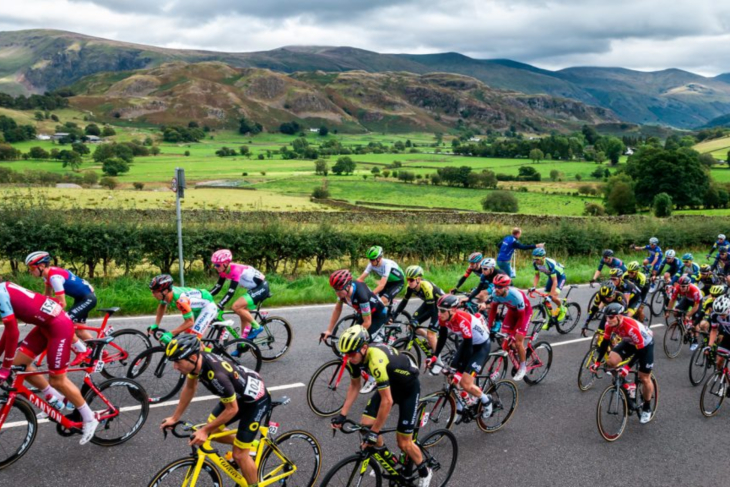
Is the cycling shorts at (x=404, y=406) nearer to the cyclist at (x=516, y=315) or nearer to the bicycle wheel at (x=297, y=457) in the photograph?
the bicycle wheel at (x=297, y=457)

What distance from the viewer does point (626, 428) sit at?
27.3ft

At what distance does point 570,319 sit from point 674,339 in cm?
230

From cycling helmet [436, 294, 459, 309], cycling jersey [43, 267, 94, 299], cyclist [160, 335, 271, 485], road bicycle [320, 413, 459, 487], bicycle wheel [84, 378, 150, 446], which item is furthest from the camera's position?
cycling jersey [43, 267, 94, 299]

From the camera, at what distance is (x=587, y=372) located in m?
9.80

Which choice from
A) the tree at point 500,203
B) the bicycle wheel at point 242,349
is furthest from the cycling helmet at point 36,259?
the tree at point 500,203

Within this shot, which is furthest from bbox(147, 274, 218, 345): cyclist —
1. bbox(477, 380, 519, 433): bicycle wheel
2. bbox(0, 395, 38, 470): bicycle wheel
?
bbox(477, 380, 519, 433): bicycle wheel

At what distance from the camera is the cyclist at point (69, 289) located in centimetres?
786

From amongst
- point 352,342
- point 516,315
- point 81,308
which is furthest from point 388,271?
point 81,308

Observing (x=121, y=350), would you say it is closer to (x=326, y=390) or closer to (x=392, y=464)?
(x=326, y=390)

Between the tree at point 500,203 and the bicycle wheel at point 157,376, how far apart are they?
65.0 metres

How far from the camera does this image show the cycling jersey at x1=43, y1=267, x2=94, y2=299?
8070mm

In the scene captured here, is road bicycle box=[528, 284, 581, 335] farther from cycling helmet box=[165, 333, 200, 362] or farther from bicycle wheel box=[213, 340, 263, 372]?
cycling helmet box=[165, 333, 200, 362]

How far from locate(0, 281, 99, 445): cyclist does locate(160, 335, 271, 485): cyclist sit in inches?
73.2

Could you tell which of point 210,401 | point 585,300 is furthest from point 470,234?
point 210,401
